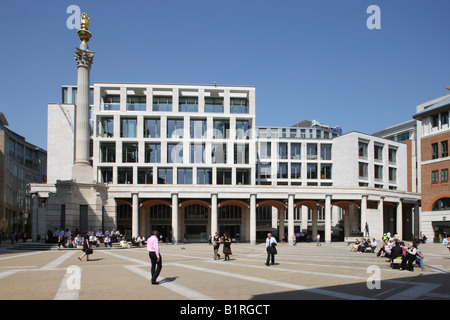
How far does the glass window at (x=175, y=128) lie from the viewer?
62.2m

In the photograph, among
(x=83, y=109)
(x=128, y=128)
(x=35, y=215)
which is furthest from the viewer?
(x=128, y=128)

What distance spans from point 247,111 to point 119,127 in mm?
18811

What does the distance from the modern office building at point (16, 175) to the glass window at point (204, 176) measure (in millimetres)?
37620

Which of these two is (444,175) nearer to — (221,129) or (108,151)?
(221,129)

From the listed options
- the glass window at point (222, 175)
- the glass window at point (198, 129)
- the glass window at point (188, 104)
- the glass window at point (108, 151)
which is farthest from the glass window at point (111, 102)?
the glass window at point (222, 175)

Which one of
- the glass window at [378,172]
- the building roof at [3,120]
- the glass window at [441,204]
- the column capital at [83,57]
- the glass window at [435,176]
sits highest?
the building roof at [3,120]

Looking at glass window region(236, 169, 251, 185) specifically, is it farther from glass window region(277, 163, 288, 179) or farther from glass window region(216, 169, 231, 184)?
glass window region(277, 163, 288, 179)

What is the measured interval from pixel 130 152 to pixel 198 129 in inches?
412

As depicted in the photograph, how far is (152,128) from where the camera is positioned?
62094mm

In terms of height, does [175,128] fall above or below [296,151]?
above

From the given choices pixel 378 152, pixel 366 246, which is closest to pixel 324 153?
pixel 378 152

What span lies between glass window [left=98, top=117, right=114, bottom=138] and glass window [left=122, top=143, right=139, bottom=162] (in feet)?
8.69

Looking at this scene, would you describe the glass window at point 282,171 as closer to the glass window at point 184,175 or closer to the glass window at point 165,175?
the glass window at point 184,175
